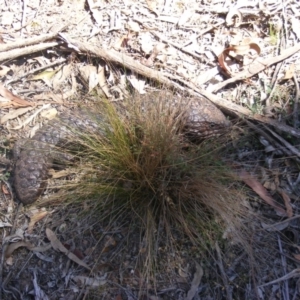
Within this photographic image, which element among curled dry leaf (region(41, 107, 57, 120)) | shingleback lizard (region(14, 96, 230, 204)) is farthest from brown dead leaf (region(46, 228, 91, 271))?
curled dry leaf (region(41, 107, 57, 120))

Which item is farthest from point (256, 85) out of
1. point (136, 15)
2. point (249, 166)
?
point (136, 15)

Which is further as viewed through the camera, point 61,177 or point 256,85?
point 256,85

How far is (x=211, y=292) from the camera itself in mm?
2852

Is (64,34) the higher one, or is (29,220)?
(64,34)

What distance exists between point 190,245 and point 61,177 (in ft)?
3.49

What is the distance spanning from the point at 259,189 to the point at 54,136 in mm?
1531

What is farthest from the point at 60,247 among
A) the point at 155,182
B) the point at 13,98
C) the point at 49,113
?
the point at 13,98

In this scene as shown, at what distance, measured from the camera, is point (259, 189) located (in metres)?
3.09

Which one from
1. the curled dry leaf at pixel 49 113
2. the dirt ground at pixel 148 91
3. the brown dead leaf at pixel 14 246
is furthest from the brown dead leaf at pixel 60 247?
the curled dry leaf at pixel 49 113

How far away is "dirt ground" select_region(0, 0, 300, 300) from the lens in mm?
2898

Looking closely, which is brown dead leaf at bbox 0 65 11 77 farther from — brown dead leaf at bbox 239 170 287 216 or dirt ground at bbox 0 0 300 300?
brown dead leaf at bbox 239 170 287 216

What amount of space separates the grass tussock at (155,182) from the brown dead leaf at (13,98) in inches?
32.9

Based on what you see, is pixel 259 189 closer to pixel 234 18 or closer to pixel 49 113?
pixel 234 18

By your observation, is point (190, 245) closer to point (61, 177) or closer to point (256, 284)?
point (256, 284)
